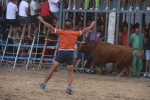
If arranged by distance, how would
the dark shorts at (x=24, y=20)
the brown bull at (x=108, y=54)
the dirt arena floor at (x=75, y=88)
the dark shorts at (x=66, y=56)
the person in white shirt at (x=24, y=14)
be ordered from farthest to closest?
the dark shorts at (x=24, y=20)
the person in white shirt at (x=24, y=14)
the brown bull at (x=108, y=54)
the dark shorts at (x=66, y=56)
the dirt arena floor at (x=75, y=88)

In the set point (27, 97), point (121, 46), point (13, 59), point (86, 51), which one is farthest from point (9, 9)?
point (27, 97)

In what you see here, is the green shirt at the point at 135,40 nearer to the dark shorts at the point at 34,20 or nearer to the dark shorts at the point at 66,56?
the dark shorts at the point at 34,20

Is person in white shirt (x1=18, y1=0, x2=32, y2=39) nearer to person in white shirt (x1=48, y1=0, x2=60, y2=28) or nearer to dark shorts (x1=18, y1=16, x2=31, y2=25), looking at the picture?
dark shorts (x1=18, y1=16, x2=31, y2=25)

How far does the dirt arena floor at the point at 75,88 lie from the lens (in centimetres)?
970

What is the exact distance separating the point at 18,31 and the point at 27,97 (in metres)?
8.24

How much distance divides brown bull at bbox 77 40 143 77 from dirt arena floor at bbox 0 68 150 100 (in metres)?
0.70

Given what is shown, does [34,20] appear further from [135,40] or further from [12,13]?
[135,40]

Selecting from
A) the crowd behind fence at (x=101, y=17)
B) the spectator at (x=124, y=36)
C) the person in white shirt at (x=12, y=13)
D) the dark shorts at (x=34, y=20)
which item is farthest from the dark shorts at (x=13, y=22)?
the spectator at (x=124, y=36)

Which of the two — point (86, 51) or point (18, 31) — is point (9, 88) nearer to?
point (86, 51)

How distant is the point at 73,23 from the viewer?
53.1 feet

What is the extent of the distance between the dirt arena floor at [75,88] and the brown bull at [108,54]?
2.30 ft

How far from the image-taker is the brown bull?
1492cm

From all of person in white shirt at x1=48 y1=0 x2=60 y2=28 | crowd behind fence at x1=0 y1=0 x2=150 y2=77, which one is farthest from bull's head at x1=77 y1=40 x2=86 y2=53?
person in white shirt at x1=48 y1=0 x2=60 y2=28

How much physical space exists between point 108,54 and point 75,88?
13.9 ft
